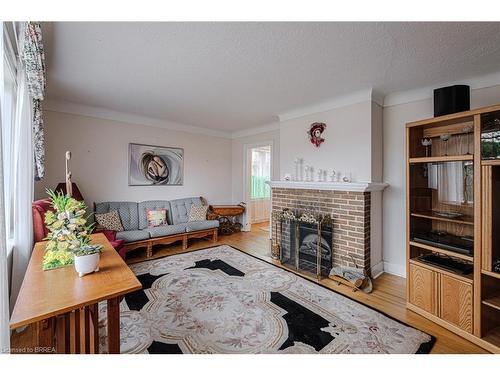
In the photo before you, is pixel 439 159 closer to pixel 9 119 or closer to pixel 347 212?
pixel 347 212

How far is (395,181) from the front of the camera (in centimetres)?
300

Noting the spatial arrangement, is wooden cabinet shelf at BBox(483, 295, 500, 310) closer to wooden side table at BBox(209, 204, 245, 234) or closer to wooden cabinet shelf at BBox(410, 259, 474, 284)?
wooden cabinet shelf at BBox(410, 259, 474, 284)

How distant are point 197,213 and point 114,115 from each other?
2.28m

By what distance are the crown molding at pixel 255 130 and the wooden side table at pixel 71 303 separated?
12.7 feet

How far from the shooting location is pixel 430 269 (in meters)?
2.09

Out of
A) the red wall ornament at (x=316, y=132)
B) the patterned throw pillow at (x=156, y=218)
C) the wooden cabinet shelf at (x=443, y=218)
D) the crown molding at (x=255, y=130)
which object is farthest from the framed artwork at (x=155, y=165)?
the wooden cabinet shelf at (x=443, y=218)

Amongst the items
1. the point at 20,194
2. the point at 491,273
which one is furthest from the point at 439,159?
the point at 20,194

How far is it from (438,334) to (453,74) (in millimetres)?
2497

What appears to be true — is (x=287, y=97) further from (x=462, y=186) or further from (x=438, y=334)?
(x=438, y=334)

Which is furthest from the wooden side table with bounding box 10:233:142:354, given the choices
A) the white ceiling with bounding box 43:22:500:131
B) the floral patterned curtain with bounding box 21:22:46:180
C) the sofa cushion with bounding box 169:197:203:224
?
the sofa cushion with bounding box 169:197:203:224

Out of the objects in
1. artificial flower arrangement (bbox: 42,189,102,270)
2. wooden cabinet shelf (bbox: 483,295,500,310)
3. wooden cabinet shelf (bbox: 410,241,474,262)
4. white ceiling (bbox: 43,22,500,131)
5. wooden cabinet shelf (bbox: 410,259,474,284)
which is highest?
white ceiling (bbox: 43,22,500,131)

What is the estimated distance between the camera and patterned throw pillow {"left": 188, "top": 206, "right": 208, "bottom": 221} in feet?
14.9

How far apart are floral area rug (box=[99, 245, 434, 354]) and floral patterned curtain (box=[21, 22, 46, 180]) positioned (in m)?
1.92
